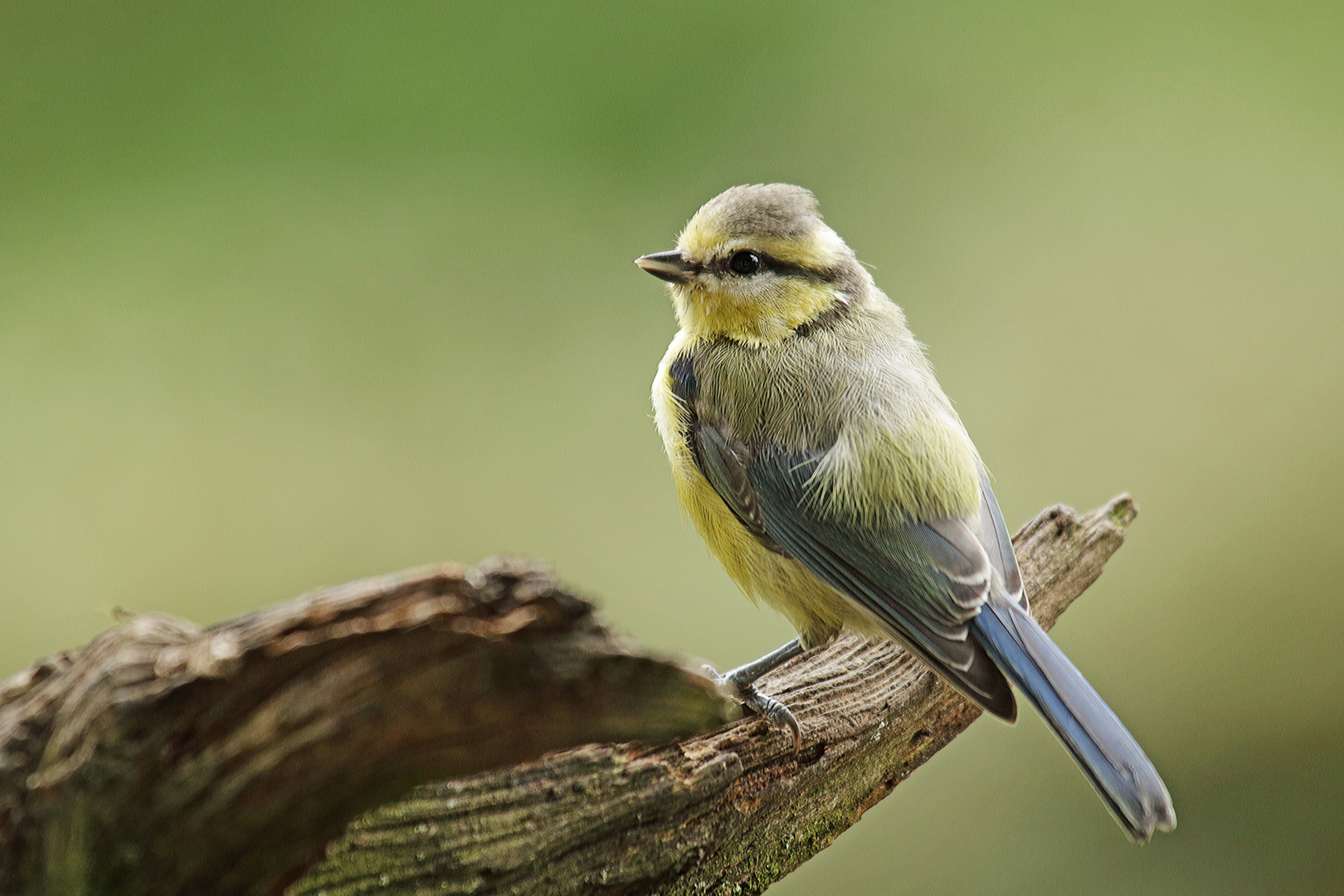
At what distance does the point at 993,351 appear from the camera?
4098 millimetres

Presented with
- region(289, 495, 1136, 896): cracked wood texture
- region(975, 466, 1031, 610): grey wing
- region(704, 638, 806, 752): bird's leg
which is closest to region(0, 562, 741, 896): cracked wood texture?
region(289, 495, 1136, 896): cracked wood texture

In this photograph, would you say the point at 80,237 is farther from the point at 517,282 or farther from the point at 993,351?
the point at 993,351

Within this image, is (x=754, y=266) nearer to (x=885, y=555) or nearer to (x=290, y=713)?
(x=885, y=555)

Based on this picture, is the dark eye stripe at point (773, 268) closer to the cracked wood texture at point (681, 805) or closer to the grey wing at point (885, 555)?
the grey wing at point (885, 555)

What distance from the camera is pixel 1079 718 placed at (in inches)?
67.1

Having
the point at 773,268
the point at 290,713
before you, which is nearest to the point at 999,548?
the point at 773,268

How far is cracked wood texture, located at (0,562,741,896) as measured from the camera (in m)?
1.02

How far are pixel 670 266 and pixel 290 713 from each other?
143 cm

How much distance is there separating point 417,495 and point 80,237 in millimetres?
1646

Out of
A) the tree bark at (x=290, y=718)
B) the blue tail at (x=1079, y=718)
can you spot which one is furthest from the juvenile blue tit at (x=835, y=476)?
the tree bark at (x=290, y=718)

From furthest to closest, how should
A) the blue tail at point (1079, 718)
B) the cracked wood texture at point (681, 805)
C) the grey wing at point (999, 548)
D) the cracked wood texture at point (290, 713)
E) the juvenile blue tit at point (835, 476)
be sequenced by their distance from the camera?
the grey wing at point (999, 548) → the juvenile blue tit at point (835, 476) → the blue tail at point (1079, 718) → the cracked wood texture at point (681, 805) → the cracked wood texture at point (290, 713)

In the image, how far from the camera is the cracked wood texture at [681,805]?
4.51ft

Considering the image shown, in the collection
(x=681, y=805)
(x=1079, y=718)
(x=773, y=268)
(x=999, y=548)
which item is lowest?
(x=1079, y=718)

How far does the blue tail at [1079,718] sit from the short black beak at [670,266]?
88 centimetres
